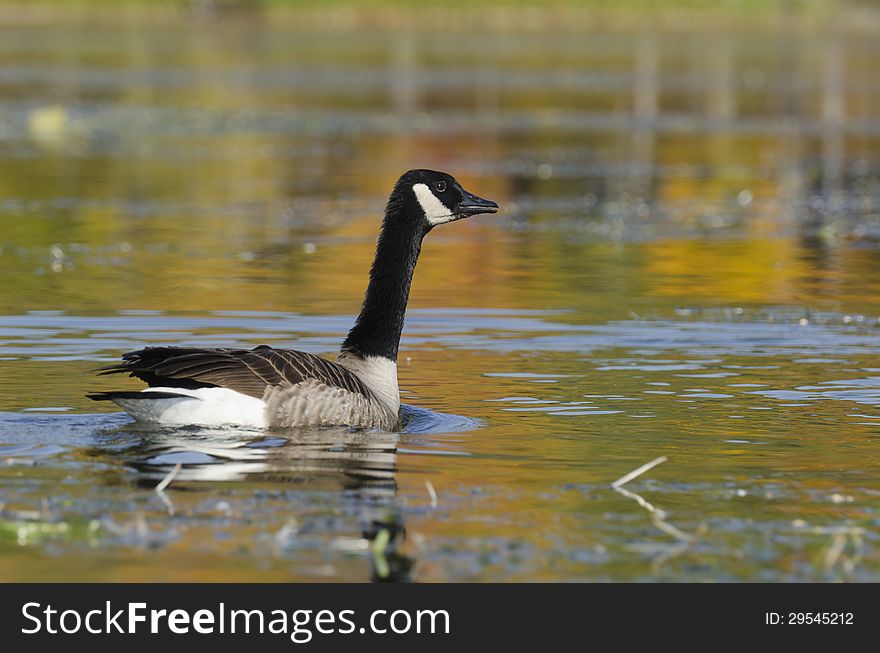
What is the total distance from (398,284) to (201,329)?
4683 mm

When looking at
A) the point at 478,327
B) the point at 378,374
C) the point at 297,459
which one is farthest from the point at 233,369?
the point at 478,327

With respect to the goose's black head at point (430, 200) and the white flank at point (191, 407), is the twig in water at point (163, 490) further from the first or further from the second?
the goose's black head at point (430, 200)

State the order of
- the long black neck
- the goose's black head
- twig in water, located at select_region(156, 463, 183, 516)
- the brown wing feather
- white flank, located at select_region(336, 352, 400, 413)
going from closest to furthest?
twig in water, located at select_region(156, 463, 183, 516), the brown wing feather, white flank, located at select_region(336, 352, 400, 413), the long black neck, the goose's black head

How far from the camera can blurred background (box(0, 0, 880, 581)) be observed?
9.90 m

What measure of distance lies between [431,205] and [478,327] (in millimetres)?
4812

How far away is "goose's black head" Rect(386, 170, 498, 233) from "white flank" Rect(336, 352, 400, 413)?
1.19 m

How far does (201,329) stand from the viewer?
1830 cm

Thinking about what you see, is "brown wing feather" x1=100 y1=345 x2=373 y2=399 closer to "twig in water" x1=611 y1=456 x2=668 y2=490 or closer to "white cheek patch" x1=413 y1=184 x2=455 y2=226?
"white cheek patch" x1=413 y1=184 x2=455 y2=226

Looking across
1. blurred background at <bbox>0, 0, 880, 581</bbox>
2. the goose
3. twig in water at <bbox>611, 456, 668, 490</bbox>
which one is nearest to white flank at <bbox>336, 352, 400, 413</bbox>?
the goose

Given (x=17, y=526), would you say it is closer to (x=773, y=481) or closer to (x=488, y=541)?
(x=488, y=541)

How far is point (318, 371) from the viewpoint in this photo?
1278 cm

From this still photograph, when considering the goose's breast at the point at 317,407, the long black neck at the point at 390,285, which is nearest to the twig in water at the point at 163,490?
the goose's breast at the point at 317,407

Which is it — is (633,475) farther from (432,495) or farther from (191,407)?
(191,407)

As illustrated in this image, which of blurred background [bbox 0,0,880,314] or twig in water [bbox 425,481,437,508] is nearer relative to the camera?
twig in water [bbox 425,481,437,508]
